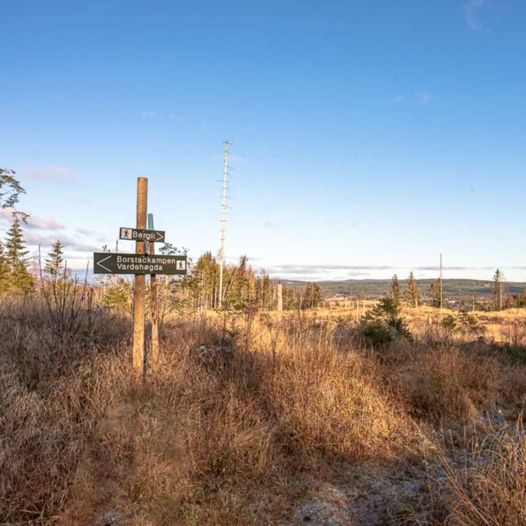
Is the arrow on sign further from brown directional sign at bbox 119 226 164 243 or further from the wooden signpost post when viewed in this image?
brown directional sign at bbox 119 226 164 243

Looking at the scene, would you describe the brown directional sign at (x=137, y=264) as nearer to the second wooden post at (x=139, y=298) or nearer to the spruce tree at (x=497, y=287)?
the second wooden post at (x=139, y=298)

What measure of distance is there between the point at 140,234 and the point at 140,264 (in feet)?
1.33

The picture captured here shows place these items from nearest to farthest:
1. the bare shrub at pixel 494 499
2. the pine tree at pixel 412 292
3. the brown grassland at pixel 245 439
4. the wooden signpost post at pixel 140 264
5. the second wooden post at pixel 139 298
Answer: the bare shrub at pixel 494 499 → the brown grassland at pixel 245 439 → the wooden signpost post at pixel 140 264 → the second wooden post at pixel 139 298 → the pine tree at pixel 412 292

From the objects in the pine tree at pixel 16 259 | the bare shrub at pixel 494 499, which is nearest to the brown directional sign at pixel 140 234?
the bare shrub at pixel 494 499

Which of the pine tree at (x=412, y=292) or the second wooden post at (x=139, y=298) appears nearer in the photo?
the second wooden post at (x=139, y=298)

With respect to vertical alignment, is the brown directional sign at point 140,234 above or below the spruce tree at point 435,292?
above

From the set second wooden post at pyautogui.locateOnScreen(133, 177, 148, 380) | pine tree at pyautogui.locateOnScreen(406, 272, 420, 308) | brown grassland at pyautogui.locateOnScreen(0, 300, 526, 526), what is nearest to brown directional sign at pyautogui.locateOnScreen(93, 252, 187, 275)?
second wooden post at pyautogui.locateOnScreen(133, 177, 148, 380)

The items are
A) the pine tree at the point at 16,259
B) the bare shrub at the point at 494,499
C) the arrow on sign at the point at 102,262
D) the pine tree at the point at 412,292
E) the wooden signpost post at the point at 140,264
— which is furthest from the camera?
the pine tree at the point at 412,292

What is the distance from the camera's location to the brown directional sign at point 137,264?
5.21 meters

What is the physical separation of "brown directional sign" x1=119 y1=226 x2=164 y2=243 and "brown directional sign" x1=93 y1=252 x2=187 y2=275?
0.23 m

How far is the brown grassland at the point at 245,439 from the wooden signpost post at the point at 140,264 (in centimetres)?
34

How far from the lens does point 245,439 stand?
13.8 feet

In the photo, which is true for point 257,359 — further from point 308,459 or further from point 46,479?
point 46,479

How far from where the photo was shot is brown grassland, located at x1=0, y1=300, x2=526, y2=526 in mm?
3297
